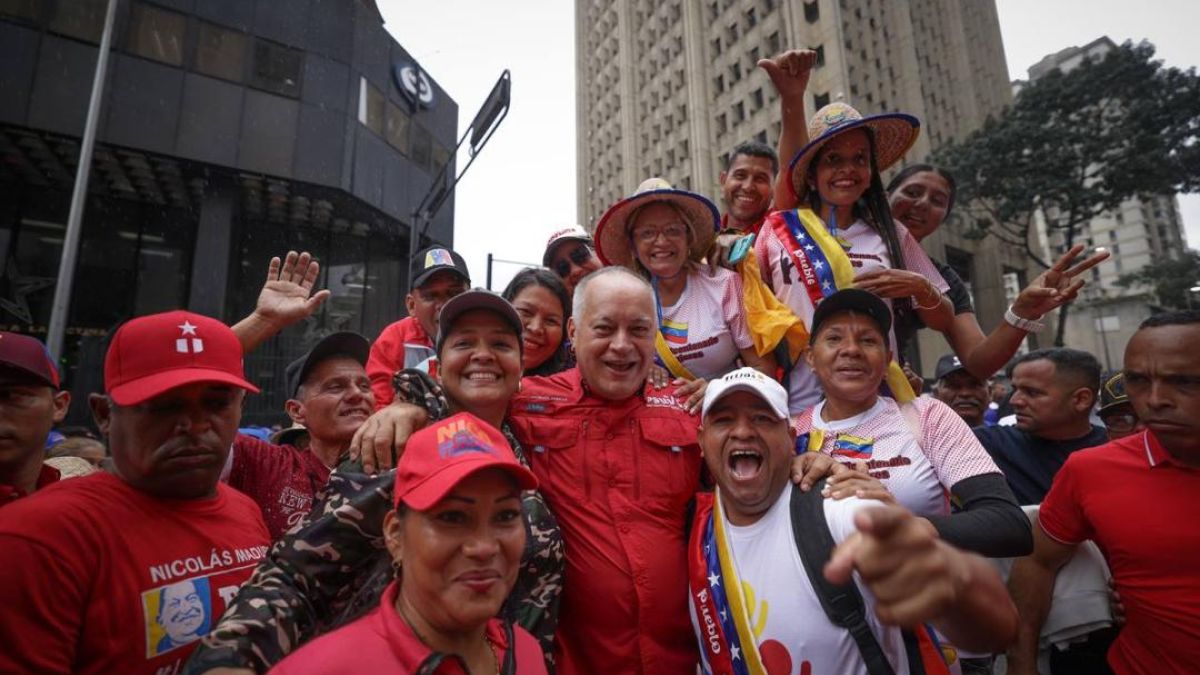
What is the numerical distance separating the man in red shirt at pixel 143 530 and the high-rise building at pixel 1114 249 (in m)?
74.1

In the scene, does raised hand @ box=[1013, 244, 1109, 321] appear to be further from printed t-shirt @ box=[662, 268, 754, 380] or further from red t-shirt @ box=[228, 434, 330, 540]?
red t-shirt @ box=[228, 434, 330, 540]

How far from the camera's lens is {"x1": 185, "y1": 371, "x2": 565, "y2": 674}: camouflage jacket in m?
1.63

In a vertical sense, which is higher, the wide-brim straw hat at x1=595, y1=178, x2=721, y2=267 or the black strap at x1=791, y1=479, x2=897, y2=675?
the wide-brim straw hat at x1=595, y1=178, x2=721, y2=267

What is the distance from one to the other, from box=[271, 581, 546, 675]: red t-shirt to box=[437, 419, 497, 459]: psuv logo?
465 mm

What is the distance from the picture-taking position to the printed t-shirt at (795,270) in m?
3.45

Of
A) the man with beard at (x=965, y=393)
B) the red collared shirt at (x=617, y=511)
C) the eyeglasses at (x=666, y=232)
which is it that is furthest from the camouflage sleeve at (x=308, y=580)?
the man with beard at (x=965, y=393)

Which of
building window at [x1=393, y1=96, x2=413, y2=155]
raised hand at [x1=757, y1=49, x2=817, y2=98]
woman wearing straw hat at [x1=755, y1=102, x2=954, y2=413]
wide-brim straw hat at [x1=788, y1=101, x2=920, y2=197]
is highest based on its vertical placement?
building window at [x1=393, y1=96, x2=413, y2=155]

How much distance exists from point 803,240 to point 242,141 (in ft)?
53.6

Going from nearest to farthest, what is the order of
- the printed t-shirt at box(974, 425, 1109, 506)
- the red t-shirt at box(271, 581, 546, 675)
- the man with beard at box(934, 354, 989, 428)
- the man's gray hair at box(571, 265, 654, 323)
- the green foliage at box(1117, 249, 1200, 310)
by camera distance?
the red t-shirt at box(271, 581, 546, 675), the man's gray hair at box(571, 265, 654, 323), the printed t-shirt at box(974, 425, 1109, 506), the man with beard at box(934, 354, 989, 428), the green foliage at box(1117, 249, 1200, 310)

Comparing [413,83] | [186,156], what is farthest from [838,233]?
[413,83]

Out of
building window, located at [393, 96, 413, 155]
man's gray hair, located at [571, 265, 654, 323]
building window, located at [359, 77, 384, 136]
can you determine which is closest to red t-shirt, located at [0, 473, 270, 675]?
man's gray hair, located at [571, 265, 654, 323]

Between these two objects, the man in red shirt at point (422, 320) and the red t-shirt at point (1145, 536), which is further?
the man in red shirt at point (422, 320)

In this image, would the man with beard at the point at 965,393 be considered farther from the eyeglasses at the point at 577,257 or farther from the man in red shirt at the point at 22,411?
the man in red shirt at the point at 22,411

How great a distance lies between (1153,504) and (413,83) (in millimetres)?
21962
